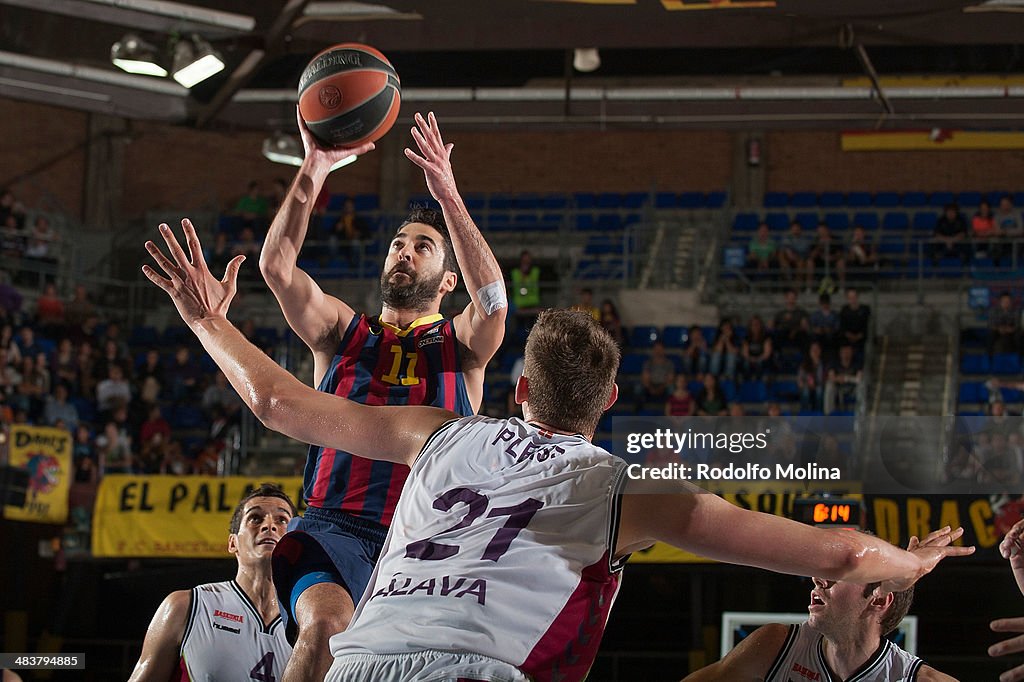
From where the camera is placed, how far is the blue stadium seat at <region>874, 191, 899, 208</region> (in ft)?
70.3

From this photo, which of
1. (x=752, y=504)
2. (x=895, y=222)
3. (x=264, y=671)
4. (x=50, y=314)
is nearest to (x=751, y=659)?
(x=264, y=671)

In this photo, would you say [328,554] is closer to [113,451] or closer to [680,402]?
[680,402]

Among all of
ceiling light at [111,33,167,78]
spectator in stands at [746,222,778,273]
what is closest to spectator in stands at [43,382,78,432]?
ceiling light at [111,33,167,78]

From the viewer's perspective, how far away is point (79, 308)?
18812mm

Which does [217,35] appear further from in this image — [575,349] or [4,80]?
[575,349]

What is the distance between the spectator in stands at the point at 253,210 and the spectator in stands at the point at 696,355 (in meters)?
7.69

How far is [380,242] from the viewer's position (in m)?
19.2

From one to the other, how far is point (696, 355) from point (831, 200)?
6.89 m

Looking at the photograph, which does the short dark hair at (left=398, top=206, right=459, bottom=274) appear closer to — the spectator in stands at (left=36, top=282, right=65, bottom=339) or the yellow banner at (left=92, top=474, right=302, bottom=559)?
the yellow banner at (left=92, top=474, right=302, bottom=559)

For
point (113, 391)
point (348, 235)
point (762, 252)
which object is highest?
point (348, 235)

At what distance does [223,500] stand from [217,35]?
5.55 m

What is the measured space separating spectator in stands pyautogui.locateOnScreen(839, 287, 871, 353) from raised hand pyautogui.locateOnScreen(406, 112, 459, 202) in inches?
474

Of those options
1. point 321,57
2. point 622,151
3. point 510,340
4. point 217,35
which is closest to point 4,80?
point 217,35

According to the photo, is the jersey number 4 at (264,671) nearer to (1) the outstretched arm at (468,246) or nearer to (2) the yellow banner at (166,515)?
(1) the outstretched arm at (468,246)
